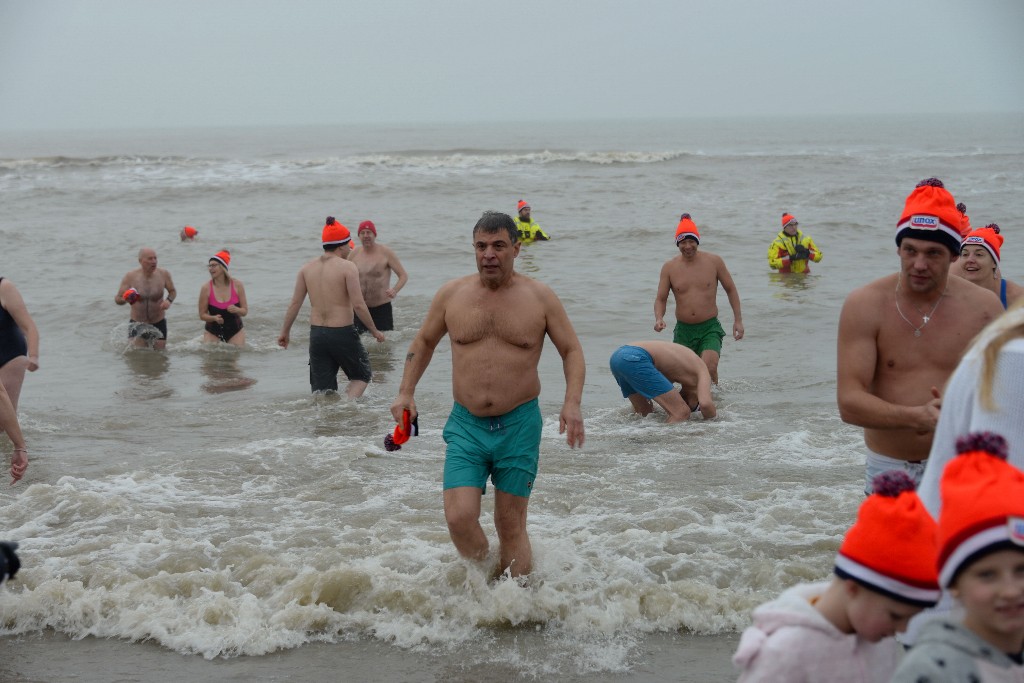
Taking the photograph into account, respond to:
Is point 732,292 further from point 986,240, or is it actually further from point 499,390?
point 499,390

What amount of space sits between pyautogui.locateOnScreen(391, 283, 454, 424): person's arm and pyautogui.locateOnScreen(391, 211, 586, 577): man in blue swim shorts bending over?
11mm

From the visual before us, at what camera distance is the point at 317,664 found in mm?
4797

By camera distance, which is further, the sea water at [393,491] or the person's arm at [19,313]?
the person's arm at [19,313]

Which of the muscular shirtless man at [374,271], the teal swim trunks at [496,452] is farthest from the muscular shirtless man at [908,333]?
the muscular shirtless man at [374,271]

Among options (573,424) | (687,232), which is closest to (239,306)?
(687,232)

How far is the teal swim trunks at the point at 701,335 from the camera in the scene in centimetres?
1014

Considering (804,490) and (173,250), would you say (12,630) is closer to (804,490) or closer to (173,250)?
(804,490)

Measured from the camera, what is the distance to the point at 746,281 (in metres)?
18.1

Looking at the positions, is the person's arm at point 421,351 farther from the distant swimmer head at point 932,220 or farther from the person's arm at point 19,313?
the person's arm at point 19,313

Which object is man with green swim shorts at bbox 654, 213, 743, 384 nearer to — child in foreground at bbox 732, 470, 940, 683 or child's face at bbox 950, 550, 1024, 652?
child in foreground at bbox 732, 470, 940, 683

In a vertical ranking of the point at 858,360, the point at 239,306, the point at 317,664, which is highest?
the point at 858,360

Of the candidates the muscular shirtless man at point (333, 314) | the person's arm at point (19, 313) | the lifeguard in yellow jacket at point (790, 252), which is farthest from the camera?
the lifeguard in yellow jacket at point (790, 252)

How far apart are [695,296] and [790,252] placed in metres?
8.39

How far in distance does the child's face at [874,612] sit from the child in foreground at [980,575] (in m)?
0.10
